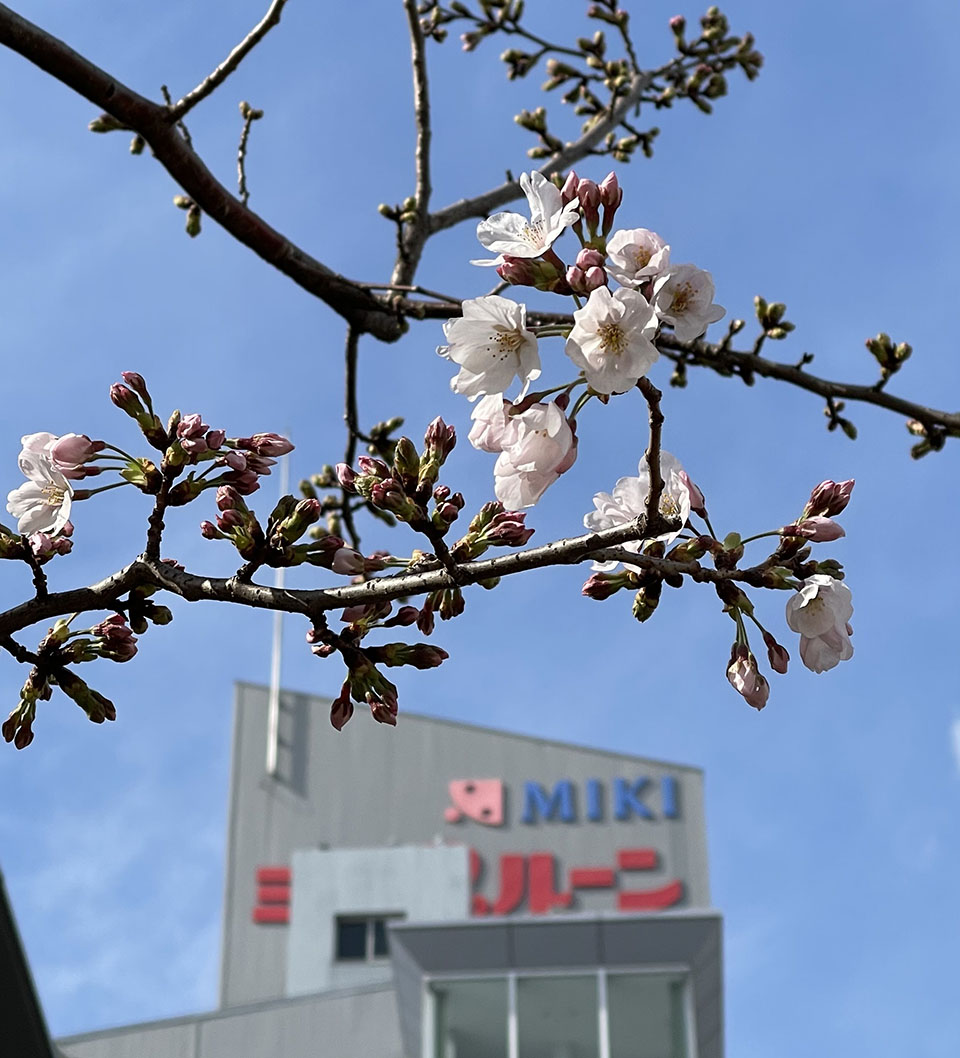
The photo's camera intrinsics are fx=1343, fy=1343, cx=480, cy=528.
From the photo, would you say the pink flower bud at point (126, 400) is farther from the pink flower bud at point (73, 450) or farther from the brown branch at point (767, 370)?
the brown branch at point (767, 370)

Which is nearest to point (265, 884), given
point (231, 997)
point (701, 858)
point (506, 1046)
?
point (231, 997)

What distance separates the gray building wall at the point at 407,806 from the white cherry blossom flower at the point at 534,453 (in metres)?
27.2

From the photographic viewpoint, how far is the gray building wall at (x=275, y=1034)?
20.2 m

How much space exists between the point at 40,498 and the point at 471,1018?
46.4 feet

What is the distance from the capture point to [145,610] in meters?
2.36

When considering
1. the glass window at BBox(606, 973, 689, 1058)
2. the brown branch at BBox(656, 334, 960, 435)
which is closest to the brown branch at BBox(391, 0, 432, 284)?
the brown branch at BBox(656, 334, 960, 435)

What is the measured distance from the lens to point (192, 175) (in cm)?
340

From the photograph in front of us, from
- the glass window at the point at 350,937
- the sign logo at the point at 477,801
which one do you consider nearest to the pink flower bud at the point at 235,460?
the glass window at the point at 350,937

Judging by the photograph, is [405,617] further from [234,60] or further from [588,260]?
[234,60]

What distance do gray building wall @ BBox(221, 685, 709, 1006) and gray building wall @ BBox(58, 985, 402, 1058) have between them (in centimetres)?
716

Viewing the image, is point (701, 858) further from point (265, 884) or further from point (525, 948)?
point (525, 948)

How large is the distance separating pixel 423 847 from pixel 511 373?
27635 millimetres

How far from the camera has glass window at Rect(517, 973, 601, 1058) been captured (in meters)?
15.2

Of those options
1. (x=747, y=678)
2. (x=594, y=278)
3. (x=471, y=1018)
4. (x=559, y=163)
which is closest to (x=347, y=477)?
(x=594, y=278)
